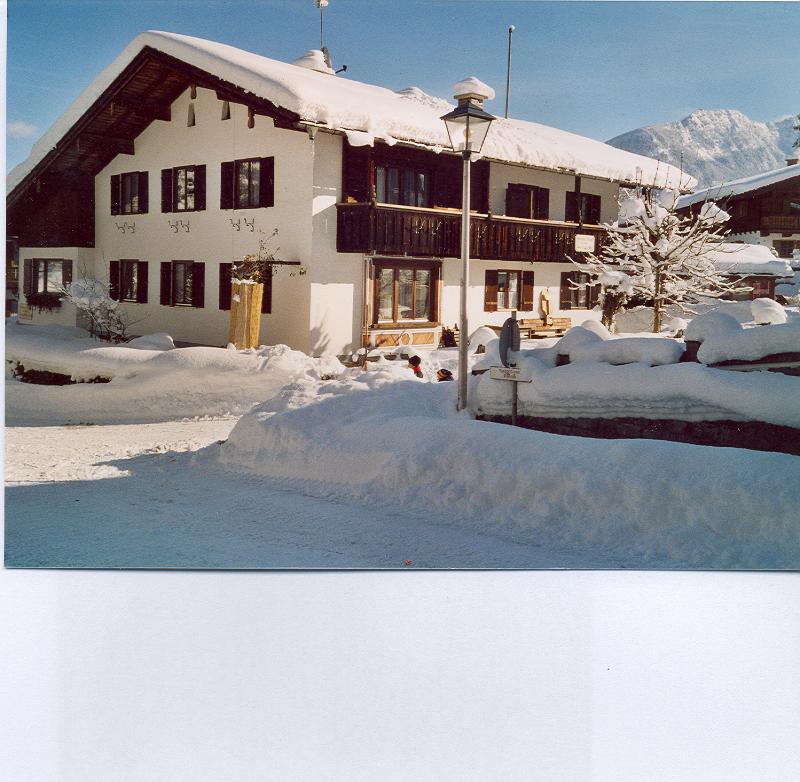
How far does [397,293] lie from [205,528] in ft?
19.1

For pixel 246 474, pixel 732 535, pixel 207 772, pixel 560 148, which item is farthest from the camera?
pixel 560 148

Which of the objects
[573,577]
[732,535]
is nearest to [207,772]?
[573,577]

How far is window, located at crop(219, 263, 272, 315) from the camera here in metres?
9.31

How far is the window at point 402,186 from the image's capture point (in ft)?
41.3

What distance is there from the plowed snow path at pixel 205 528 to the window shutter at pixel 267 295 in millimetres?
2317

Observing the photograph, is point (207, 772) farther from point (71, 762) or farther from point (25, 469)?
point (25, 469)

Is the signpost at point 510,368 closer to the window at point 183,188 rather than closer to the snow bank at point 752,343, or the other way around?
the snow bank at point 752,343

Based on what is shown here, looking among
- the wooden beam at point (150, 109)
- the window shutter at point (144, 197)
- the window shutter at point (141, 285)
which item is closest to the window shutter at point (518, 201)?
the wooden beam at point (150, 109)

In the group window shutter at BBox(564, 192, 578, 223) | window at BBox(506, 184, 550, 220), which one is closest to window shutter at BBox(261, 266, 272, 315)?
window at BBox(506, 184, 550, 220)

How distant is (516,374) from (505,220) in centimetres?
715

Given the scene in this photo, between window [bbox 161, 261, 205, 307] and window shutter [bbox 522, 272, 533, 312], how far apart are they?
680 centimetres

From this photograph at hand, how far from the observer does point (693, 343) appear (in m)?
7.20

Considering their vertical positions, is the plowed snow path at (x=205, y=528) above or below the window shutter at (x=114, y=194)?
below

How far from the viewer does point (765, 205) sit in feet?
27.5
